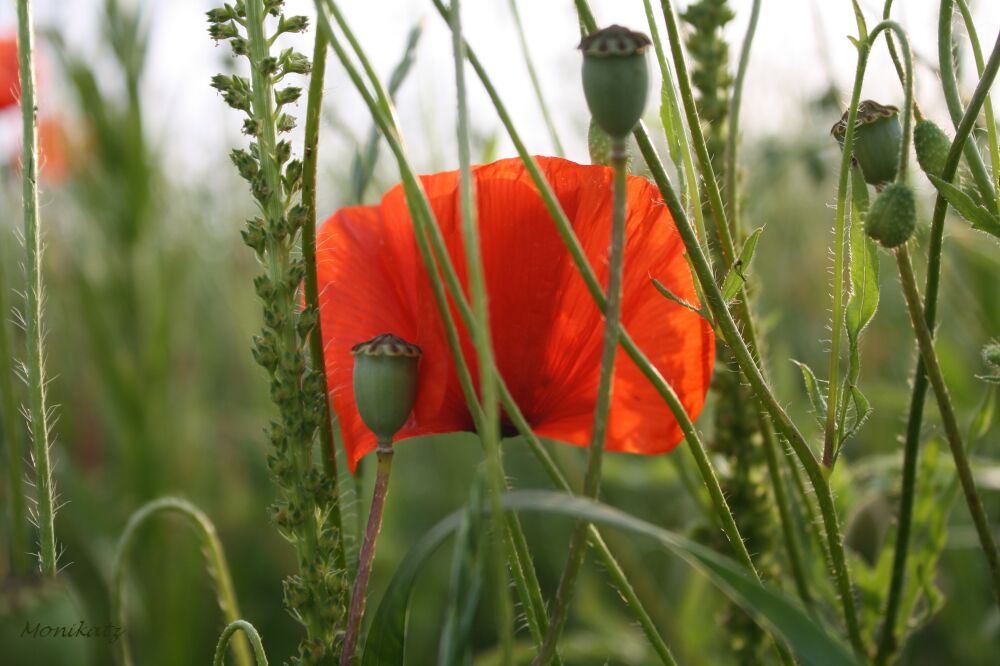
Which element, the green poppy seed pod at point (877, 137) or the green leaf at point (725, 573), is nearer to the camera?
the green leaf at point (725, 573)

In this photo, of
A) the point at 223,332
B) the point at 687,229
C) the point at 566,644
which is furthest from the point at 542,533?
the point at 687,229

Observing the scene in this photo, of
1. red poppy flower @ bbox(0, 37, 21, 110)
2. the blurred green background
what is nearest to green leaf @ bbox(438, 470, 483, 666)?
the blurred green background

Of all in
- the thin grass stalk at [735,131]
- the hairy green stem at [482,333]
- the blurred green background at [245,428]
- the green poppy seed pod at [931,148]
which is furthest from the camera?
the blurred green background at [245,428]

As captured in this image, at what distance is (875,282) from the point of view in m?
0.60

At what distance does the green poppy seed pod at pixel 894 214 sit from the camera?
0.55 m

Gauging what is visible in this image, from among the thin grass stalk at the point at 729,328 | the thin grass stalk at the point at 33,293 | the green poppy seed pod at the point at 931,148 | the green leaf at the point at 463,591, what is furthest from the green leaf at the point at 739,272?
the thin grass stalk at the point at 33,293

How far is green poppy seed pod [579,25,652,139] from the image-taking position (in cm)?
45

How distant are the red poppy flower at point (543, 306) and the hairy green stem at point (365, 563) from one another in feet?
0.21

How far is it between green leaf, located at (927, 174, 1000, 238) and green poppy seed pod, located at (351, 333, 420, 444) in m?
0.32

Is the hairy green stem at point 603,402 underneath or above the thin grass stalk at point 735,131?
underneath

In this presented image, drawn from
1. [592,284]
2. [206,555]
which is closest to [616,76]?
[592,284]

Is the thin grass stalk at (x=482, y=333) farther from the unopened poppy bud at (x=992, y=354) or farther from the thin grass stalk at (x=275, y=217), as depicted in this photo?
the unopened poppy bud at (x=992, y=354)

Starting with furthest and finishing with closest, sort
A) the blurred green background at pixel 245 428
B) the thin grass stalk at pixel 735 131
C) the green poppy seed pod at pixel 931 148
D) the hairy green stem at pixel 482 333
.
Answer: the blurred green background at pixel 245 428, the thin grass stalk at pixel 735 131, the green poppy seed pod at pixel 931 148, the hairy green stem at pixel 482 333

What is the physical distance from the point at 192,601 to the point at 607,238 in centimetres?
150
